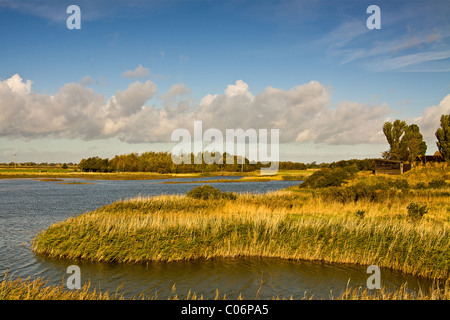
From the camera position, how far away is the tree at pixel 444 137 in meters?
63.6

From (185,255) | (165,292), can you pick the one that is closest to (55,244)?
(185,255)

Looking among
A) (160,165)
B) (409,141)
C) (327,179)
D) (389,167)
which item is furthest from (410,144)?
(160,165)

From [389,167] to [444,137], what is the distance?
13734 mm

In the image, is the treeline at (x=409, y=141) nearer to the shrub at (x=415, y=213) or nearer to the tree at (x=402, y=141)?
the tree at (x=402, y=141)

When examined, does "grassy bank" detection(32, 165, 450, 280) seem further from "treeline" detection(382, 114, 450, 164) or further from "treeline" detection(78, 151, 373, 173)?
"treeline" detection(78, 151, 373, 173)

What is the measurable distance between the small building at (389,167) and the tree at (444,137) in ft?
32.2

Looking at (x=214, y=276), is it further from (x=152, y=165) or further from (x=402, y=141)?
(x=152, y=165)

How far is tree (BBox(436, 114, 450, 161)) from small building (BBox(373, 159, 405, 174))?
9.82m

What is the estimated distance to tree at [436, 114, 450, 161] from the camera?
209 ft

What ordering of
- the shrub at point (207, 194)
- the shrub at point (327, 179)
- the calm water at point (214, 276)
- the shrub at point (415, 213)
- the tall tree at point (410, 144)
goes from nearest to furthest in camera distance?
1. the calm water at point (214, 276)
2. the shrub at point (415, 213)
3. the shrub at point (207, 194)
4. the shrub at point (327, 179)
5. the tall tree at point (410, 144)

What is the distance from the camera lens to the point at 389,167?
204 ft

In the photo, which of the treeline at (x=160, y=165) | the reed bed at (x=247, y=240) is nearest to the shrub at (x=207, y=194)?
the reed bed at (x=247, y=240)

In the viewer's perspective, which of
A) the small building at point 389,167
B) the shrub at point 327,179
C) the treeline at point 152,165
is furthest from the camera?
the treeline at point 152,165
